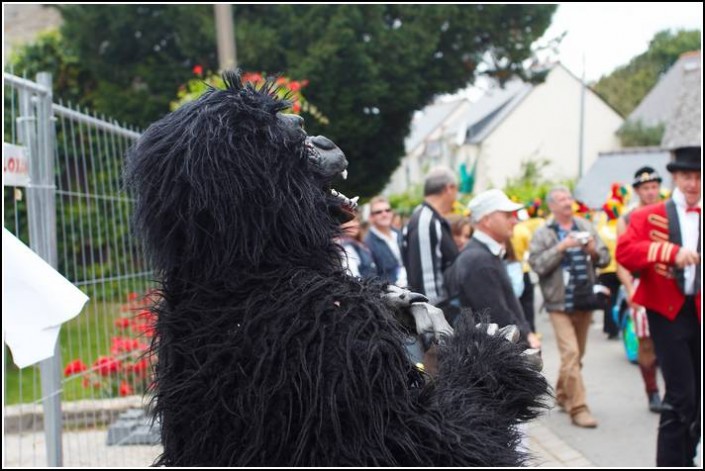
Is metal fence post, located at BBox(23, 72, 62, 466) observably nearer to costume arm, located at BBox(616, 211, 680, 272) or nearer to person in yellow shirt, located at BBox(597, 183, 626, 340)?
costume arm, located at BBox(616, 211, 680, 272)

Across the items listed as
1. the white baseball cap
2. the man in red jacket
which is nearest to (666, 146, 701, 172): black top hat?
the man in red jacket

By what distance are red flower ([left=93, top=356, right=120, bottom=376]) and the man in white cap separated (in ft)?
6.14

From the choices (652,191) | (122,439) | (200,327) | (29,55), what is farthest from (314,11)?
(200,327)

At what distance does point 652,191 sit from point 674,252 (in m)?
2.96

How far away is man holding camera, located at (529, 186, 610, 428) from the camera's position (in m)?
6.43

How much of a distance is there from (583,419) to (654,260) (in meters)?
2.26

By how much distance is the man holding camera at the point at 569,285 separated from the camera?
643 cm

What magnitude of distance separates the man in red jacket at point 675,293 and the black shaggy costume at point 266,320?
9.63 feet

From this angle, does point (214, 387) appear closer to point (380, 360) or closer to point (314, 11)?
point (380, 360)

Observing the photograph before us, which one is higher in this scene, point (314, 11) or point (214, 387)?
point (314, 11)

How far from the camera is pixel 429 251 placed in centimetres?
500

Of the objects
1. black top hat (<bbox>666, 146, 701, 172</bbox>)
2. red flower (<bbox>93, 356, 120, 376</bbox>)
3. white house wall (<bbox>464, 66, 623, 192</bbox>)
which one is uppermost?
white house wall (<bbox>464, 66, 623, 192</bbox>)

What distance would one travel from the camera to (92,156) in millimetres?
4434

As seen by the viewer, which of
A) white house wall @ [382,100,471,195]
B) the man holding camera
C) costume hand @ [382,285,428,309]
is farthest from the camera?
white house wall @ [382,100,471,195]
